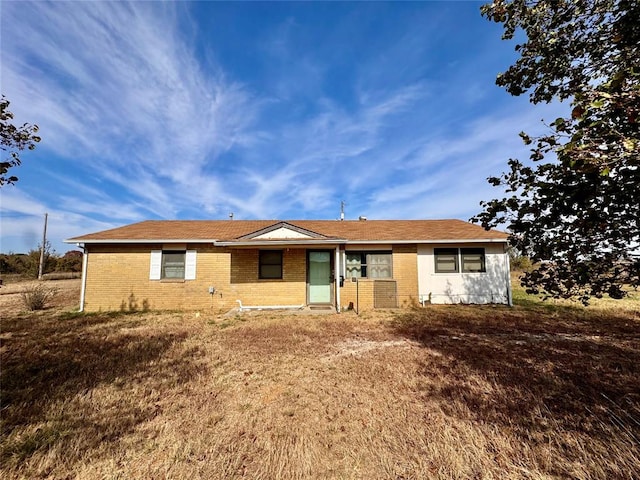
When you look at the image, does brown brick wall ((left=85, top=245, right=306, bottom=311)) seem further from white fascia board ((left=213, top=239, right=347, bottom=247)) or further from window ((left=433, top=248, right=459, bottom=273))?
window ((left=433, top=248, right=459, bottom=273))

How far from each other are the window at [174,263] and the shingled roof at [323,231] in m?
0.67

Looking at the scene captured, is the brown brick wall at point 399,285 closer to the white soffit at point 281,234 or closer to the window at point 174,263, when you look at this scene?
the white soffit at point 281,234

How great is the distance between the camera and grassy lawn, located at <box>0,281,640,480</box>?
269cm

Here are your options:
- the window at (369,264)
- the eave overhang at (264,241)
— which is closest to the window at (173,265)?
the eave overhang at (264,241)

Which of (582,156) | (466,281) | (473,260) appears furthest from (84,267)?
(473,260)

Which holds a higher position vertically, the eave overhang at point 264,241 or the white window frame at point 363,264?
the eave overhang at point 264,241

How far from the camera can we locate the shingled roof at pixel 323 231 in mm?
11766

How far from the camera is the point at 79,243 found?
1156 centimetres

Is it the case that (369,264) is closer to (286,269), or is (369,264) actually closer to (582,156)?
(286,269)

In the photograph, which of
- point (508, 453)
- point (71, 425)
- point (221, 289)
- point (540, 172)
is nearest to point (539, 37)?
point (540, 172)

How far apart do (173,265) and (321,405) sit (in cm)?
1028

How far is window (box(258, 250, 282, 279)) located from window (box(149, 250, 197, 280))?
2.79 metres

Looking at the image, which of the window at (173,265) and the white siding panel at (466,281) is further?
the white siding panel at (466,281)

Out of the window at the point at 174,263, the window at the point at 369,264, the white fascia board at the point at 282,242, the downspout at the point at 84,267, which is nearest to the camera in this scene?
the white fascia board at the point at 282,242
